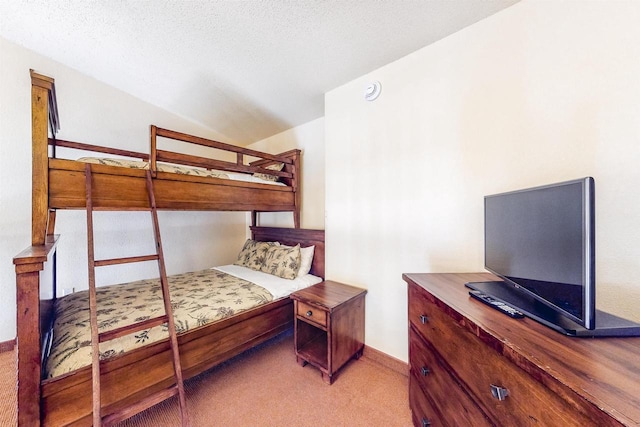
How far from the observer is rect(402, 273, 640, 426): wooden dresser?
1.50 feet

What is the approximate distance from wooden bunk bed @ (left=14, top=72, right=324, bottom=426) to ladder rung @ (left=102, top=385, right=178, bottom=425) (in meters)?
0.10

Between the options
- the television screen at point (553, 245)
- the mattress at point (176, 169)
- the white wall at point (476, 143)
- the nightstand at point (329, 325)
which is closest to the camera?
the television screen at point (553, 245)

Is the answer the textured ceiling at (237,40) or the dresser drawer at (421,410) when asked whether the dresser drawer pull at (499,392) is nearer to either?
the dresser drawer at (421,410)

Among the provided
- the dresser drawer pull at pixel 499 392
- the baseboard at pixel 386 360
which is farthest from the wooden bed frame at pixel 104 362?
the dresser drawer pull at pixel 499 392

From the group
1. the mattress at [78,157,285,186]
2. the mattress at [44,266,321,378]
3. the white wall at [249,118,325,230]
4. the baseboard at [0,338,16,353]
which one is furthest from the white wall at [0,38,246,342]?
the white wall at [249,118,325,230]

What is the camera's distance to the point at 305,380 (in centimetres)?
181

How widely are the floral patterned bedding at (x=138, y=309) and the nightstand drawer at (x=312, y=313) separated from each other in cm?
31

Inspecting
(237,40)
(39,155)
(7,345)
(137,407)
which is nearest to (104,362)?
(137,407)

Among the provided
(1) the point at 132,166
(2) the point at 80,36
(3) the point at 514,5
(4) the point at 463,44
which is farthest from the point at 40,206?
(3) the point at 514,5

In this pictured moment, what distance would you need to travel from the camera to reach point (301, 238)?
2785 mm

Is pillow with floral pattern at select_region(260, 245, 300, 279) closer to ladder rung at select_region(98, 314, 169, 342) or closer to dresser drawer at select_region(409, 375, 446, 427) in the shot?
ladder rung at select_region(98, 314, 169, 342)

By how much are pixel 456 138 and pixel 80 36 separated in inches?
128

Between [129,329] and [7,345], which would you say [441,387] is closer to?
[129,329]

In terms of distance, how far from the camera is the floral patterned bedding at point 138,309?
4.07ft
